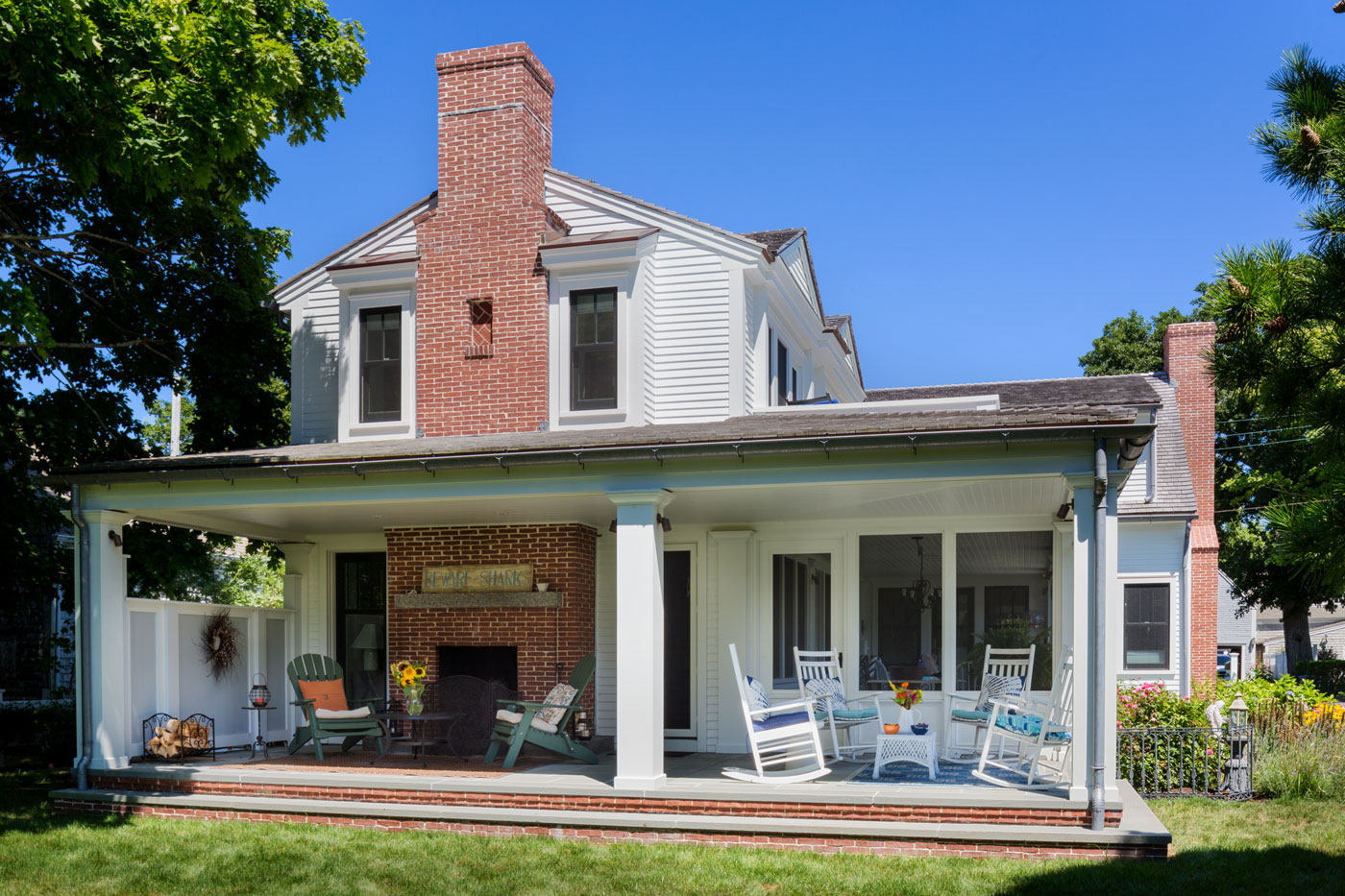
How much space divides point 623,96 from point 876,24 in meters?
4.23

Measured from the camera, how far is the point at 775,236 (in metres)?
15.1

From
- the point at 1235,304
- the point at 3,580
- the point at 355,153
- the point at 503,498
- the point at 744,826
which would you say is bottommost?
the point at 744,826

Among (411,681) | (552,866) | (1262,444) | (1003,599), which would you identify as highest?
(1262,444)

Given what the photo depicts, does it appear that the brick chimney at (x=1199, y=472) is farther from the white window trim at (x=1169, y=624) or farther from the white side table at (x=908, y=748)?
the white side table at (x=908, y=748)

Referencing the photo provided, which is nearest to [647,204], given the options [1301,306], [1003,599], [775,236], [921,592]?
[775,236]

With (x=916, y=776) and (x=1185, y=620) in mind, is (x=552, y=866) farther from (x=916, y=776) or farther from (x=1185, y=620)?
(x=1185, y=620)

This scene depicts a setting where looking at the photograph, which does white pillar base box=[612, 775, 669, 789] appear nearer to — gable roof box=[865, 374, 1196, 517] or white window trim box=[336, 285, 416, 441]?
white window trim box=[336, 285, 416, 441]

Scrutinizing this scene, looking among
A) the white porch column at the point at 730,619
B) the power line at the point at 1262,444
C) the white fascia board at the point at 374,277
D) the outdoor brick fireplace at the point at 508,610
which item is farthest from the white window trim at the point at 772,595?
the power line at the point at 1262,444

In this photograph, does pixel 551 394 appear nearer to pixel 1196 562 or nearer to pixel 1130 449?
pixel 1130 449

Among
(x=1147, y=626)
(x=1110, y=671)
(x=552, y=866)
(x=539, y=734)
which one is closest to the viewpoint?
(x=552, y=866)

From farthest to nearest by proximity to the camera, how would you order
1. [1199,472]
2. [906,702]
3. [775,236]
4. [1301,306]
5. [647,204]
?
[1199,472] < [775,236] < [647,204] < [906,702] < [1301,306]

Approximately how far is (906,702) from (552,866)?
3.93m

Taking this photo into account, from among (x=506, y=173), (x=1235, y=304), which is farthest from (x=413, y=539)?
(x=1235, y=304)

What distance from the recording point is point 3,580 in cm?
1384
